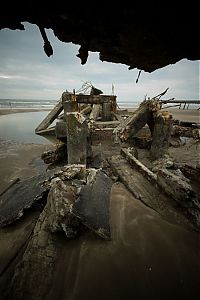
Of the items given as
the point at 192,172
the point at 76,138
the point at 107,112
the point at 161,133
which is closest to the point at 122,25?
the point at 76,138

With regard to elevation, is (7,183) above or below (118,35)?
below

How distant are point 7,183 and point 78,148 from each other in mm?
2539

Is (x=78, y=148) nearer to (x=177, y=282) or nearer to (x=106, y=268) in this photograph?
(x=106, y=268)

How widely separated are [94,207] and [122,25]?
2.58 meters

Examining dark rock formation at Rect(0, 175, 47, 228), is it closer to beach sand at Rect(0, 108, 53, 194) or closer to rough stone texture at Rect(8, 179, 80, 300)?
rough stone texture at Rect(8, 179, 80, 300)

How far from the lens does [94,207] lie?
2.84 metres

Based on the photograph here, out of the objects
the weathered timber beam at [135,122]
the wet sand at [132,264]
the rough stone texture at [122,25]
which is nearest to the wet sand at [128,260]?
the wet sand at [132,264]

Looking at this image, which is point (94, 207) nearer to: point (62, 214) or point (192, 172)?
point (62, 214)

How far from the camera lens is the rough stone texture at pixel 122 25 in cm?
156

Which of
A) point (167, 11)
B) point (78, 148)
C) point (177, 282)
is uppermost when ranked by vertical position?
Result: point (167, 11)

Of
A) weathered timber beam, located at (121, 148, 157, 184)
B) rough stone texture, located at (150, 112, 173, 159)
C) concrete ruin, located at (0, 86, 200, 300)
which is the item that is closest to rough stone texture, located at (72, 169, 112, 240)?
concrete ruin, located at (0, 86, 200, 300)

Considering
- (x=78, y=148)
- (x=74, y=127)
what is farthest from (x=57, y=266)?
(x=74, y=127)

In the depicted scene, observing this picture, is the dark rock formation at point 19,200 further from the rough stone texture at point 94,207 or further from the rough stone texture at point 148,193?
the rough stone texture at point 148,193

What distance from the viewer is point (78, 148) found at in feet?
17.3
